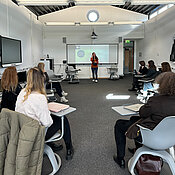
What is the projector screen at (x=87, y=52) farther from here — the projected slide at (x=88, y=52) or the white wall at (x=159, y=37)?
the white wall at (x=159, y=37)

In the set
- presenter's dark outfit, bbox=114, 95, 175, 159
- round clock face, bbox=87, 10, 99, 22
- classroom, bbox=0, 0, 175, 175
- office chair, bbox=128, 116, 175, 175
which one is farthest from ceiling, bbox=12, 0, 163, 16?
office chair, bbox=128, 116, 175, 175

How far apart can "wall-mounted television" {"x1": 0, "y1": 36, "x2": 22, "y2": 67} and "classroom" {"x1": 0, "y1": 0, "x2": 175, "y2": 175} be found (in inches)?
1.1

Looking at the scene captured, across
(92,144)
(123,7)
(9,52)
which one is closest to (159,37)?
(123,7)

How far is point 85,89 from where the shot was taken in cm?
787

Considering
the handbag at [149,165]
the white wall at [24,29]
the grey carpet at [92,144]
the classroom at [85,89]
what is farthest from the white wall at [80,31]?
→ the handbag at [149,165]

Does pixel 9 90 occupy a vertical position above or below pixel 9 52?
below

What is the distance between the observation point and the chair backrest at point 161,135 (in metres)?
1.67

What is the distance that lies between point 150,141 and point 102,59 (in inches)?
392

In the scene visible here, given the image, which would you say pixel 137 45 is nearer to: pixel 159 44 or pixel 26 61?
pixel 159 44

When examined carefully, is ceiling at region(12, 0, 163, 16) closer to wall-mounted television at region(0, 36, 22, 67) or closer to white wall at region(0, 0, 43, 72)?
white wall at region(0, 0, 43, 72)

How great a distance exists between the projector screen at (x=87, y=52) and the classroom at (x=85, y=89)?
0.19 ft

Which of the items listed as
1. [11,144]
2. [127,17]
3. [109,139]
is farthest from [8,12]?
[127,17]

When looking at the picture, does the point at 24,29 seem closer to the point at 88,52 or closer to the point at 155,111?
the point at 88,52

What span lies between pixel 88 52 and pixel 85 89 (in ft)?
13.7
